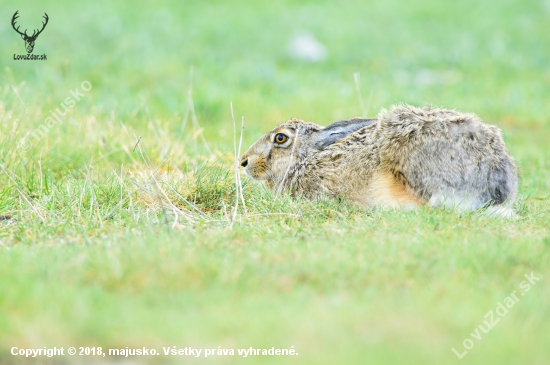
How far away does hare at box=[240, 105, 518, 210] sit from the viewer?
6.02 metres

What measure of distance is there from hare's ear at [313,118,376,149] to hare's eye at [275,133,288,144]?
0.31 meters

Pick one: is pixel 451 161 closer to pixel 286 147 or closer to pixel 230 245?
pixel 286 147

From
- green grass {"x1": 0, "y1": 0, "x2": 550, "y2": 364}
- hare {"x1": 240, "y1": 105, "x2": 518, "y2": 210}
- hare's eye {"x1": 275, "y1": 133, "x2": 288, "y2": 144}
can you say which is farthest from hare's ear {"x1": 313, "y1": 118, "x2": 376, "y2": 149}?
green grass {"x1": 0, "y1": 0, "x2": 550, "y2": 364}

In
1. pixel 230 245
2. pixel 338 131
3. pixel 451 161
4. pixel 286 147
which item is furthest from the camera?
pixel 286 147

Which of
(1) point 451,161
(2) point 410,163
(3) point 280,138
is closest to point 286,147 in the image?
(3) point 280,138

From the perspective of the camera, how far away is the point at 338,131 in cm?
695

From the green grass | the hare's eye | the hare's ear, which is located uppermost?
the hare's ear

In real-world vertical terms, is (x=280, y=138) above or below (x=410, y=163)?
below

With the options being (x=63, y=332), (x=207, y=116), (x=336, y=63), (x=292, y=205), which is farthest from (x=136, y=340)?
(x=336, y=63)

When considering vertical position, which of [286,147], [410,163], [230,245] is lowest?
[230,245]

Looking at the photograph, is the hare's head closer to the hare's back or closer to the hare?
the hare

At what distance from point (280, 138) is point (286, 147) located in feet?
0.38

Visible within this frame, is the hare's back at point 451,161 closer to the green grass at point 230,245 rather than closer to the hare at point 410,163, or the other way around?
the hare at point 410,163

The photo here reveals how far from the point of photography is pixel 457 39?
1831 cm
